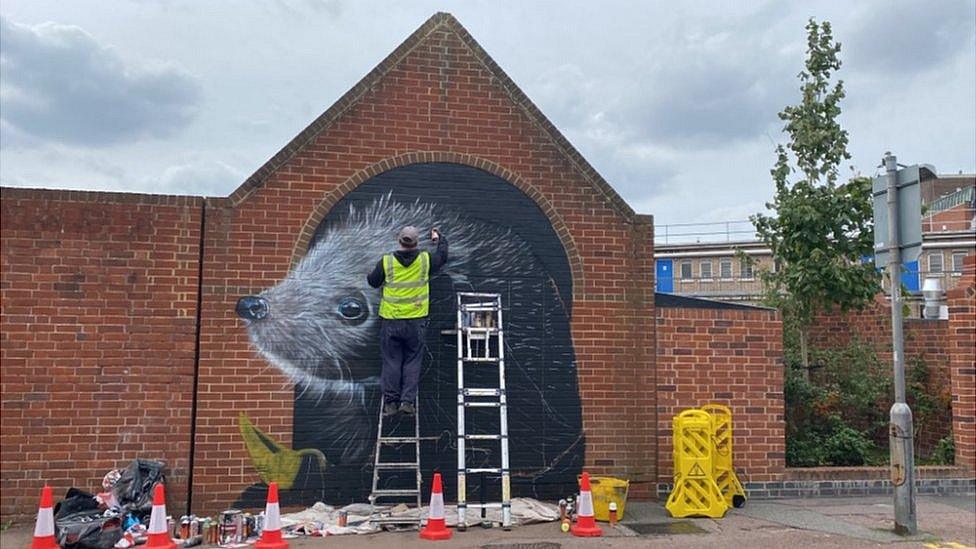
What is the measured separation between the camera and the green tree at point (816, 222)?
10500mm

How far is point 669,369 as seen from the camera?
349 inches

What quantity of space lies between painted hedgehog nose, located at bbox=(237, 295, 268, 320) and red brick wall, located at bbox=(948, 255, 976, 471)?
29.2ft

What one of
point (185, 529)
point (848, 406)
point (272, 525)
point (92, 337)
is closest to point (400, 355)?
point (272, 525)

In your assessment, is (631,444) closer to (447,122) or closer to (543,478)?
(543,478)

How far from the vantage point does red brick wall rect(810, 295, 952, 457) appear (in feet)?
34.9

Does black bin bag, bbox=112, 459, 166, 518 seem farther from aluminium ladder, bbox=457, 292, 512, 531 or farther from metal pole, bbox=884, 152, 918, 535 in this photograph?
metal pole, bbox=884, 152, 918, 535

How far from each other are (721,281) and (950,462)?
135 feet

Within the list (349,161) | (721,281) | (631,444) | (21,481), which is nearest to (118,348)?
(21,481)

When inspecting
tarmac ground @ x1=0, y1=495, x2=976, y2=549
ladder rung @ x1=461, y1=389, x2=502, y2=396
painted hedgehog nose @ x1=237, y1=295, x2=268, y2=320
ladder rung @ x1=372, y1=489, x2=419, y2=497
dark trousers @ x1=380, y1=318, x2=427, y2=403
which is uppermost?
painted hedgehog nose @ x1=237, y1=295, x2=268, y2=320

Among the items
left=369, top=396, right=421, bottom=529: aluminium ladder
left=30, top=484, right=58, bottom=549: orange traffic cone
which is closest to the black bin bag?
left=30, top=484, right=58, bottom=549: orange traffic cone

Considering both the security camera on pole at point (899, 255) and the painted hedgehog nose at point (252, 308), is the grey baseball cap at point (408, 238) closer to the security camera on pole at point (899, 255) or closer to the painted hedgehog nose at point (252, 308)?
the painted hedgehog nose at point (252, 308)

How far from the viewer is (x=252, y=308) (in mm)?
8070

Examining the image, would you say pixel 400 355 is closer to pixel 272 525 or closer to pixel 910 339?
pixel 272 525

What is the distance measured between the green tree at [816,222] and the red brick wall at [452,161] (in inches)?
119
